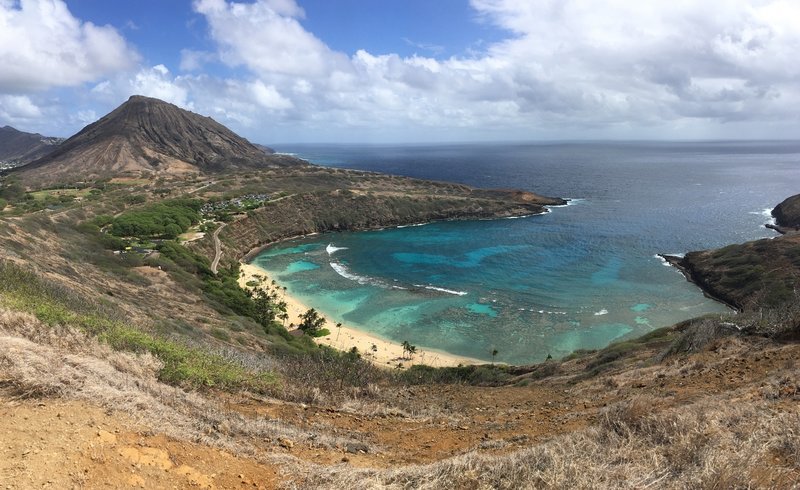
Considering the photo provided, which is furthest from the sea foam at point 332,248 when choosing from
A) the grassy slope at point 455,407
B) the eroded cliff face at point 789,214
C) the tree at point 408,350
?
the eroded cliff face at point 789,214

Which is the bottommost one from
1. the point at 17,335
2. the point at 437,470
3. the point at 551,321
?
the point at 551,321

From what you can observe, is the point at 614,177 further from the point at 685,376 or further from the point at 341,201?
the point at 685,376

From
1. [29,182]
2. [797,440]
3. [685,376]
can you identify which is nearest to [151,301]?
[685,376]

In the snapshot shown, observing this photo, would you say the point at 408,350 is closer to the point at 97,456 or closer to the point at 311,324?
the point at 311,324

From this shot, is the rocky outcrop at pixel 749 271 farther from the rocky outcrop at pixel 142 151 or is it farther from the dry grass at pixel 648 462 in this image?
the rocky outcrop at pixel 142 151

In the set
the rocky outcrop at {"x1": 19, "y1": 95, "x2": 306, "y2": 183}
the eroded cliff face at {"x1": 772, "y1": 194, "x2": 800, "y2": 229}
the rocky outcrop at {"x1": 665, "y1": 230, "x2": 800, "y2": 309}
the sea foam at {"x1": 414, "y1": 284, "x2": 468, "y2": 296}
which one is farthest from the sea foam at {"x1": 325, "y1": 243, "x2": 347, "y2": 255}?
the rocky outcrop at {"x1": 19, "y1": 95, "x2": 306, "y2": 183}

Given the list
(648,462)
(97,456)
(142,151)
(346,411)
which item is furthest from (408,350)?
(142,151)
